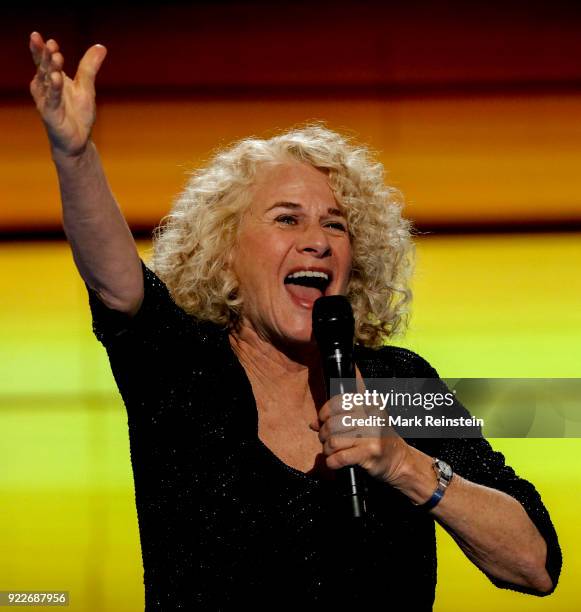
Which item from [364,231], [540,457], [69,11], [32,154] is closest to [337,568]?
[364,231]

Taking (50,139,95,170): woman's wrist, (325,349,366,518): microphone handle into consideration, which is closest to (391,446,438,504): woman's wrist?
(325,349,366,518): microphone handle

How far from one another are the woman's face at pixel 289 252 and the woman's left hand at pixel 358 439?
0.35m

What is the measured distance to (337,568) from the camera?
4.15 feet

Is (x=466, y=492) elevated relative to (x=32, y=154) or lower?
lower

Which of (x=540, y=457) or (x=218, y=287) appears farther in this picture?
(x=540, y=457)

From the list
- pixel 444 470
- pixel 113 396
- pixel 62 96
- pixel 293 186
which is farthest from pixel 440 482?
pixel 113 396

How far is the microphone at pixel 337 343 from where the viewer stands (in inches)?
42.4

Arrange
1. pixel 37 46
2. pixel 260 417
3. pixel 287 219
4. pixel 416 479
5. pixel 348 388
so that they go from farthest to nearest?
pixel 287 219 → pixel 260 417 → pixel 416 479 → pixel 348 388 → pixel 37 46

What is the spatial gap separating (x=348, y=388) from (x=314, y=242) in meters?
0.45

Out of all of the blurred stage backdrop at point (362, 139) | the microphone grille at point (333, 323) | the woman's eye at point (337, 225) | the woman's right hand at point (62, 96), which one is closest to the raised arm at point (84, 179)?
the woman's right hand at point (62, 96)

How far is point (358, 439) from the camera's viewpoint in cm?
105

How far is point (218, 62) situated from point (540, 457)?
4.66 feet

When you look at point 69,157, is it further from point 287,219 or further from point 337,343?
point 287,219

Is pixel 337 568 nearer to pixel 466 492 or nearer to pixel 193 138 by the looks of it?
pixel 466 492
